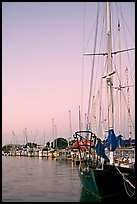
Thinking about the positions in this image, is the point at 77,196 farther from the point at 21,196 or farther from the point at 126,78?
the point at 126,78

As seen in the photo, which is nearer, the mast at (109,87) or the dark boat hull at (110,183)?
the dark boat hull at (110,183)

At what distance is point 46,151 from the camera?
130m

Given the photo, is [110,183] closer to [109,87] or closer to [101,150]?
[101,150]

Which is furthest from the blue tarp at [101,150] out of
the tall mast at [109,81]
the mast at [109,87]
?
the tall mast at [109,81]

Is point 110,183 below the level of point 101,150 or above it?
below

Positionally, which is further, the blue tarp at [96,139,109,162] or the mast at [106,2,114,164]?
the blue tarp at [96,139,109,162]

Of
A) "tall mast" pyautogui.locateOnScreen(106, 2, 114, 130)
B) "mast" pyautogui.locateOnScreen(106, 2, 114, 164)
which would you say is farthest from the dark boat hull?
"tall mast" pyautogui.locateOnScreen(106, 2, 114, 130)

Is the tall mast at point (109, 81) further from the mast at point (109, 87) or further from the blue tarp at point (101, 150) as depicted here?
the blue tarp at point (101, 150)

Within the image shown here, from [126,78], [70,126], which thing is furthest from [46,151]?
[126,78]

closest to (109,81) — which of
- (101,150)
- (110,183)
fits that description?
(101,150)

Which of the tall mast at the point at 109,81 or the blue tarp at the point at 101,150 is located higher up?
the tall mast at the point at 109,81

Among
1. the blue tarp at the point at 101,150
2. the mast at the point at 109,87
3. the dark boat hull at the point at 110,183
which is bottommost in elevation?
the dark boat hull at the point at 110,183

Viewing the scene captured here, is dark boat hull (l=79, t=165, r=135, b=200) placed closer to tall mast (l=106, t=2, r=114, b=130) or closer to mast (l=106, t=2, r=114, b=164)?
mast (l=106, t=2, r=114, b=164)

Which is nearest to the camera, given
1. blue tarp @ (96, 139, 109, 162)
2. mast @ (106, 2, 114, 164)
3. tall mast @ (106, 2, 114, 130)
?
mast @ (106, 2, 114, 164)
